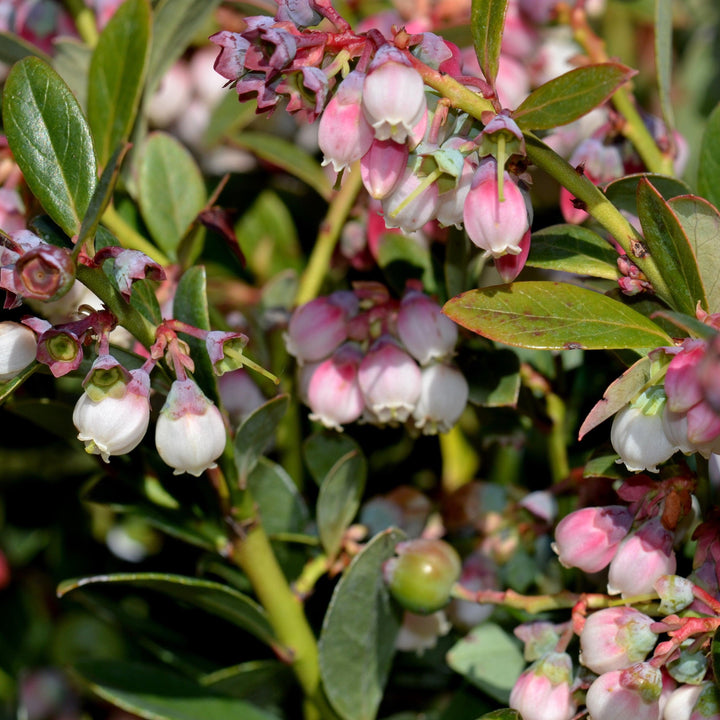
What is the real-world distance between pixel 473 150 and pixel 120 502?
0.51 metres

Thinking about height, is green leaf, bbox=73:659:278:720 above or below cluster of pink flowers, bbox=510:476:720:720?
below

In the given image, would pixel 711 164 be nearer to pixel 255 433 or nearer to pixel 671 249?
pixel 671 249

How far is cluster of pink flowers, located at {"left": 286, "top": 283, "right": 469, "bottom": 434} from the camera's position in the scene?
3.00 ft

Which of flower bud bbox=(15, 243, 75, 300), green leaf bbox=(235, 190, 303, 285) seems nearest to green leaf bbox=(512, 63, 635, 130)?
Result: flower bud bbox=(15, 243, 75, 300)

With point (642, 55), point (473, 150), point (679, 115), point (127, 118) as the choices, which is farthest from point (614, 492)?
point (642, 55)

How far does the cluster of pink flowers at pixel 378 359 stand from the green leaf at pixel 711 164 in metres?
0.28

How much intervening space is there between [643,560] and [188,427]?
1.22 ft

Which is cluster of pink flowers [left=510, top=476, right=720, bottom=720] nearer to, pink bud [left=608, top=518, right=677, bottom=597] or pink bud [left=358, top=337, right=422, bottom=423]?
pink bud [left=608, top=518, right=677, bottom=597]

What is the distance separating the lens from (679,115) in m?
1.88

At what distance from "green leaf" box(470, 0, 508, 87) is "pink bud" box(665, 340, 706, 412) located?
0.25 meters

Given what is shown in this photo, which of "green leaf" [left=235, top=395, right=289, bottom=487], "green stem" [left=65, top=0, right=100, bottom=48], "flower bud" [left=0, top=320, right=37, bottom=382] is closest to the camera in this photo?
"flower bud" [left=0, top=320, right=37, bottom=382]

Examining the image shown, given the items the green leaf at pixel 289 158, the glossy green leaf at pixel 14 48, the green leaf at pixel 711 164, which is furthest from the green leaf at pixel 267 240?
the green leaf at pixel 711 164

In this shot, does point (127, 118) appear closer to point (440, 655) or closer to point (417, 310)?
point (417, 310)

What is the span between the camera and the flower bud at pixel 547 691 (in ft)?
2.60
